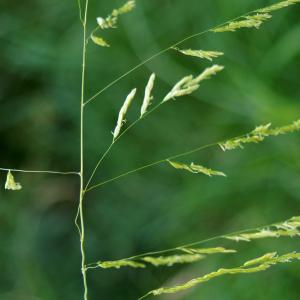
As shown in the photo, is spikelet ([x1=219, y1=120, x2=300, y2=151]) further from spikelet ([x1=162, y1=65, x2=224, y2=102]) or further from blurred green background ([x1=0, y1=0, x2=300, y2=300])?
blurred green background ([x1=0, y1=0, x2=300, y2=300])

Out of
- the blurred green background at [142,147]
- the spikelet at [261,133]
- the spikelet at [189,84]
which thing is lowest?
the blurred green background at [142,147]

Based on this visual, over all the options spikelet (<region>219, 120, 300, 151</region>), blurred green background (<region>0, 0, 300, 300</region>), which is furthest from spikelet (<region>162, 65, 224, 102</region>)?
blurred green background (<region>0, 0, 300, 300</region>)

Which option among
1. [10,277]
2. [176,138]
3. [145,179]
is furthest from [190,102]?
[10,277]

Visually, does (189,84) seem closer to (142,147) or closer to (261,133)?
(261,133)

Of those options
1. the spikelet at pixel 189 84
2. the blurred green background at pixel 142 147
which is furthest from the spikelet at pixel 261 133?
the blurred green background at pixel 142 147

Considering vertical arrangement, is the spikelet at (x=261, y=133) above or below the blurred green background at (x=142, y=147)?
above

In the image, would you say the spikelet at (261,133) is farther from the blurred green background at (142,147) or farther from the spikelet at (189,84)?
the blurred green background at (142,147)

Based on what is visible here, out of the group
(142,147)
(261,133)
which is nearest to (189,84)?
(261,133)

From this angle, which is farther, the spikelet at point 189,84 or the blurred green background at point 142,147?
the blurred green background at point 142,147
